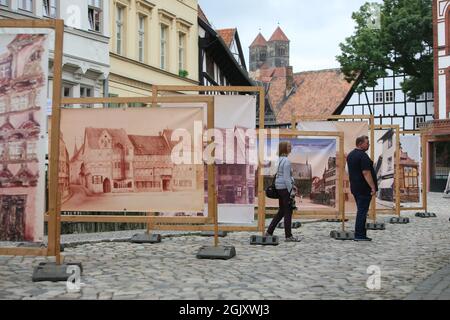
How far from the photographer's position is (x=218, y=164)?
11.2 metres

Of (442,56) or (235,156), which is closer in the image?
(235,156)

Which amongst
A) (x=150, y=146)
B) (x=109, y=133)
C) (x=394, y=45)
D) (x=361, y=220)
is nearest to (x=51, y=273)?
(x=150, y=146)

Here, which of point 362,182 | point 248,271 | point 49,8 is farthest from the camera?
point 49,8

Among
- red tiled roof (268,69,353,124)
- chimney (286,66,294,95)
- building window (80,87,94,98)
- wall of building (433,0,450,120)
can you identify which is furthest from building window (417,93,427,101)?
building window (80,87,94,98)

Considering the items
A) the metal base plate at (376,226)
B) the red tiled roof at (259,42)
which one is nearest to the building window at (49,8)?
the metal base plate at (376,226)

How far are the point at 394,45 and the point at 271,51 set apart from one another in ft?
355

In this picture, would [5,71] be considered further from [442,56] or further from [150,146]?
[442,56]

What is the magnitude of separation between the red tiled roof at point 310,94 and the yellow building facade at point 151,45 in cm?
3406

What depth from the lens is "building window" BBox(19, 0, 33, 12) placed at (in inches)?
853

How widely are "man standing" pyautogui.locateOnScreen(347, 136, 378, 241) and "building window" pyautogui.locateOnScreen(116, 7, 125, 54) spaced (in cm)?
1703

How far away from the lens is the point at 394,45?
53.0 metres

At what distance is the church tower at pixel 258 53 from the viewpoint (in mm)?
161750

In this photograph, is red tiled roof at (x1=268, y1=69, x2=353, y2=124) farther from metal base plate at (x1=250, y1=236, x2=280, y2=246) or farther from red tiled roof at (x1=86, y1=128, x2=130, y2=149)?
red tiled roof at (x1=86, y1=128, x2=130, y2=149)

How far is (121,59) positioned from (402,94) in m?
34.4
